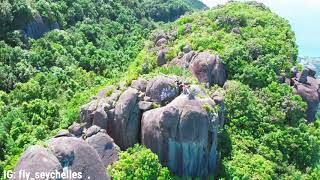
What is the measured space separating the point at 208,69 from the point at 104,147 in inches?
652

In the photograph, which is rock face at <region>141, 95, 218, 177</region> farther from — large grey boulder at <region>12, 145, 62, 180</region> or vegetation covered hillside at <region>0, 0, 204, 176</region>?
large grey boulder at <region>12, 145, 62, 180</region>

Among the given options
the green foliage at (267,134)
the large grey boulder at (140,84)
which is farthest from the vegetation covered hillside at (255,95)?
the large grey boulder at (140,84)

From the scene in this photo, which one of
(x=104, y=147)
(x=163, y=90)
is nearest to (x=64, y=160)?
(x=104, y=147)

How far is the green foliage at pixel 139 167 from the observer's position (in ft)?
116

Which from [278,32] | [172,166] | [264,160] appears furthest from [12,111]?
[278,32]

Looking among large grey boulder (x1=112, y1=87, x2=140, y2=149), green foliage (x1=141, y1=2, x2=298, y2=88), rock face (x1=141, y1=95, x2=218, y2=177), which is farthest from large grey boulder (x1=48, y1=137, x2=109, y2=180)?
green foliage (x1=141, y1=2, x2=298, y2=88)

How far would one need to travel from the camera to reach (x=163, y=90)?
132 feet

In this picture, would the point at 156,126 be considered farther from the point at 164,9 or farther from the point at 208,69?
the point at 164,9

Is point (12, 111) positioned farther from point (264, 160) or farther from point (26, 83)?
point (264, 160)

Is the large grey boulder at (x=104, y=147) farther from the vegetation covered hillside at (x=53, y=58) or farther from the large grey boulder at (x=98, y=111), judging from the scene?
the vegetation covered hillside at (x=53, y=58)

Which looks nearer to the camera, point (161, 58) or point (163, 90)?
point (163, 90)

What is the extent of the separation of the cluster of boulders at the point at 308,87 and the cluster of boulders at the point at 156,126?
562 inches

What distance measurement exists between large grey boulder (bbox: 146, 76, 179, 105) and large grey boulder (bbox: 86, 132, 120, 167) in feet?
16.9

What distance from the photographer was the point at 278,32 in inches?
2438
